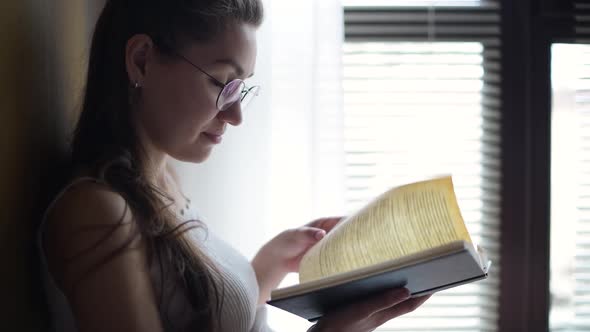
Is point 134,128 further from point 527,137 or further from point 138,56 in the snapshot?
point 527,137

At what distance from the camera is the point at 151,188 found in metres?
0.90

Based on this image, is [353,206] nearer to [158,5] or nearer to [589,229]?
[589,229]

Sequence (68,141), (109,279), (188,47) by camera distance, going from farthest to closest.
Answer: (68,141)
(188,47)
(109,279)

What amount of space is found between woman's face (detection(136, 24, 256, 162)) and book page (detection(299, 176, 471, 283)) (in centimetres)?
26

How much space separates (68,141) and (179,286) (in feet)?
1.21

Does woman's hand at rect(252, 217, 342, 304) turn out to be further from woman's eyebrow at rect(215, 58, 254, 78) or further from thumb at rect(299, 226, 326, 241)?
woman's eyebrow at rect(215, 58, 254, 78)

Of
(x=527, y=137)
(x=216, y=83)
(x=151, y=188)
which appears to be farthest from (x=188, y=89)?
(x=527, y=137)

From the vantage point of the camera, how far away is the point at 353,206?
158 cm

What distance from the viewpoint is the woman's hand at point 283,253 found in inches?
46.3

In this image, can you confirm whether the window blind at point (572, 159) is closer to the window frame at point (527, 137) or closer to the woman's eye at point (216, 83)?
the window frame at point (527, 137)

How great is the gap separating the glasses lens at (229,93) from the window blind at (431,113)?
0.64 metres

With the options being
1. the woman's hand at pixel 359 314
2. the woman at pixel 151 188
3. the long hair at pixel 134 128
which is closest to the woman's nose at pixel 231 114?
the woman at pixel 151 188

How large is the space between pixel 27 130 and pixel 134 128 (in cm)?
14

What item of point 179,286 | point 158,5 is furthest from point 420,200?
point 158,5
